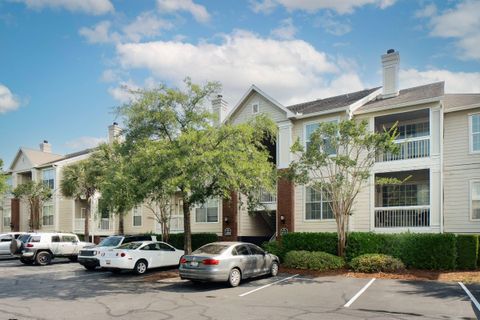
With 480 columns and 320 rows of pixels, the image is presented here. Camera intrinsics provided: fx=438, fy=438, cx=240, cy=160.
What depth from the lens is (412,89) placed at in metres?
24.4

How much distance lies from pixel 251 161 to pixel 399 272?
24.1 ft

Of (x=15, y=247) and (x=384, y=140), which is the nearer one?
(x=384, y=140)

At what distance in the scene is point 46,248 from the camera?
2342 cm

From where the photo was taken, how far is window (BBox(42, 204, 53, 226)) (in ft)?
129

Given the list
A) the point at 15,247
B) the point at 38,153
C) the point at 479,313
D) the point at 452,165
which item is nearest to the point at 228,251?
the point at 479,313

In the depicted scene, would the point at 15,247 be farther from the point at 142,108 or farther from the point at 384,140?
the point at 384,140

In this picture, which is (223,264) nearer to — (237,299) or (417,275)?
(237,299)

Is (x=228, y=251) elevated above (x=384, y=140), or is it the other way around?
(x=384, y=140)

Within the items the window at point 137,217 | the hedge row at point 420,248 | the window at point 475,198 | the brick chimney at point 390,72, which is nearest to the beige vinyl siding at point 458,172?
the window at point 475,198

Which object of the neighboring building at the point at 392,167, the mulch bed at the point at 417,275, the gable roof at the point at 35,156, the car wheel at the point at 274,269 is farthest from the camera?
the gable roof at the point at 35,156

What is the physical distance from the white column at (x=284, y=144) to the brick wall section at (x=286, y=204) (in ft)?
3.28

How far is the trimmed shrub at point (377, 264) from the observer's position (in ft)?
57.0

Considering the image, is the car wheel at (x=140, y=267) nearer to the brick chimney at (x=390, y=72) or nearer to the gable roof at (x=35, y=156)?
Answer: the brick chimney at (x=390, y=72)

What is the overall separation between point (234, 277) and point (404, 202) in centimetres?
1237
